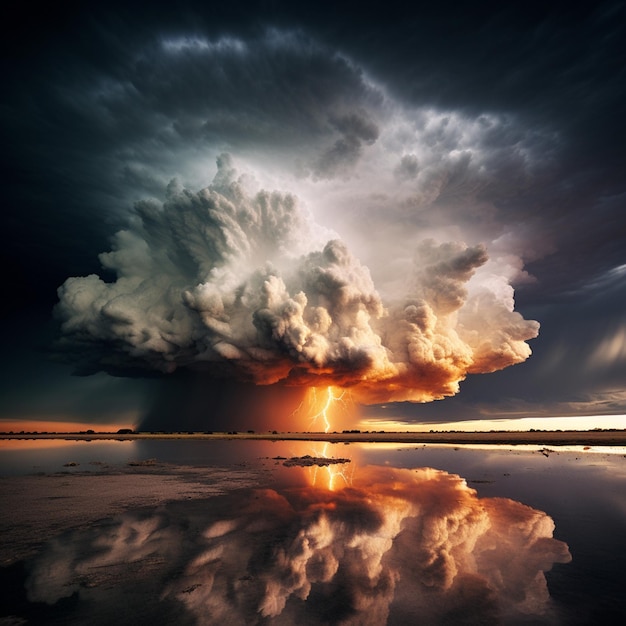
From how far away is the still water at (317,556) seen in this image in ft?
29.8

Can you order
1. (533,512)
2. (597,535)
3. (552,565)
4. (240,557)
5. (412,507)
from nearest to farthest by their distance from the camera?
(552,565) → (240,557) → (597,535) → (533,512) → (412,507)

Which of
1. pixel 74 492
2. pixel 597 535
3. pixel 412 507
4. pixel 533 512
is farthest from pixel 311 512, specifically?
pixel 74 492

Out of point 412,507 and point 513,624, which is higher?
point 412,507

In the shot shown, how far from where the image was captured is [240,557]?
1266 cm

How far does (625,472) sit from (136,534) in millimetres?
36430

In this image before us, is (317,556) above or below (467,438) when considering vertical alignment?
below

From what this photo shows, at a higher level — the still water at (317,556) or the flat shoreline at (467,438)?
the flat shoreline at (467,438)

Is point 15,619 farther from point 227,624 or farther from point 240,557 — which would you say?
point 240,557

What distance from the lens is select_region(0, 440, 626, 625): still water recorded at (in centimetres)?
908

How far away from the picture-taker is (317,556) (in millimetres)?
12734

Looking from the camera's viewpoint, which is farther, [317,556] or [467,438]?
[467,438]

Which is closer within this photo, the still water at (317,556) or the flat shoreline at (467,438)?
the still water at (317,556)

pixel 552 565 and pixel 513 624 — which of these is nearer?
pixel 513 624

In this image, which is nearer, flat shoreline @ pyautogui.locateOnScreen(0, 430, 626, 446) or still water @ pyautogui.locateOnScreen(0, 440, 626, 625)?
still water @ pyautogui.locateOnScreen(0, 440, 626, 625)
